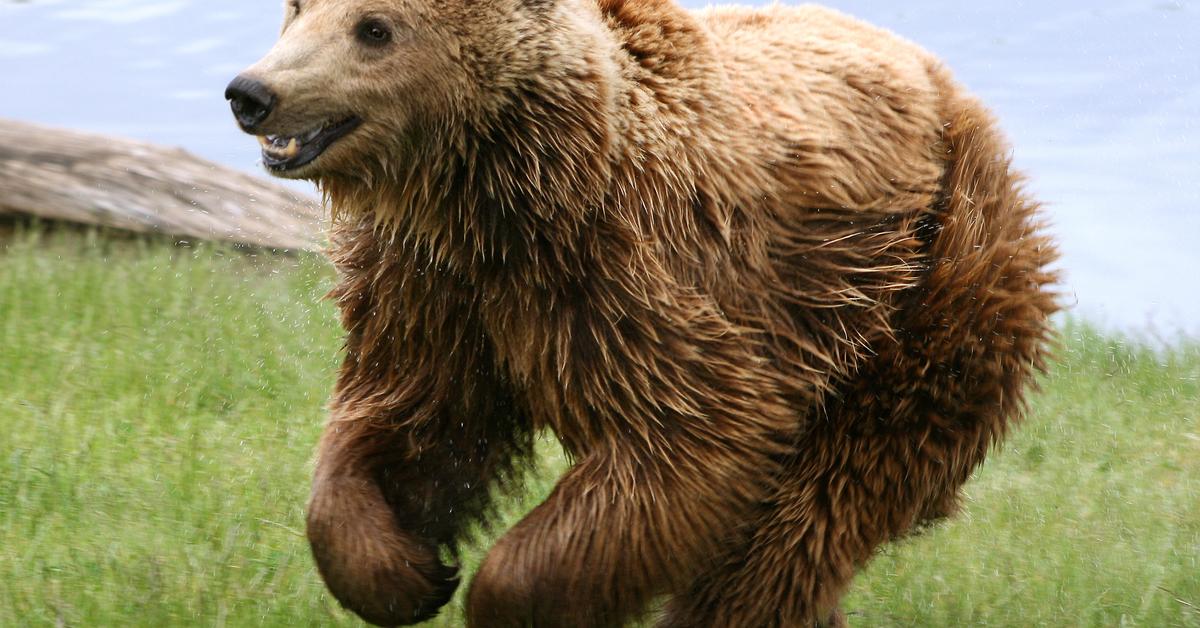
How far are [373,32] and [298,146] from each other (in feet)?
1.18

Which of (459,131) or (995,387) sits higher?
(459,131)

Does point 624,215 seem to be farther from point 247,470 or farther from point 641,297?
point 247,470

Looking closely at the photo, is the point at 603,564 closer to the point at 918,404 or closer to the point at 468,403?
the point at 468,403

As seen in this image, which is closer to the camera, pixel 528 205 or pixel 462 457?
pixel 528 205

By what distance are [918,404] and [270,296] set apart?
4706mm

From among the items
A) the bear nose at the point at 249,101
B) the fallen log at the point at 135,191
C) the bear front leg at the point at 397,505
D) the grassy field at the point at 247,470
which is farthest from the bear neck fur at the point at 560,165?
the fallen log at the point at 135,191

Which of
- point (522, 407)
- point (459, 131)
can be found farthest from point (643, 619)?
point (459, 131)

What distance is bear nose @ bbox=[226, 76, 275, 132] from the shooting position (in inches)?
149

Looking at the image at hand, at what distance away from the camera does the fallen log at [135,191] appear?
27.7 feet

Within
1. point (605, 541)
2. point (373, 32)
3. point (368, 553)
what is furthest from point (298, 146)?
point (605, 541)

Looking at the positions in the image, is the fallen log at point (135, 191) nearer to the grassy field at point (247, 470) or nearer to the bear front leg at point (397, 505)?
the grassy field at point (247, 470)

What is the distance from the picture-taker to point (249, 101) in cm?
380

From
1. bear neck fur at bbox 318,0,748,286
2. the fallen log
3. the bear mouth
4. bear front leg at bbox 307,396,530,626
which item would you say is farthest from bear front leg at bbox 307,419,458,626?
the fallen log

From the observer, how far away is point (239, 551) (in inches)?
213
